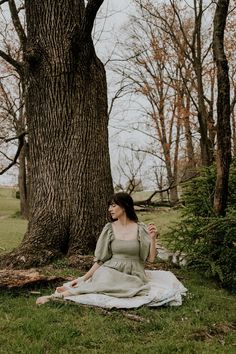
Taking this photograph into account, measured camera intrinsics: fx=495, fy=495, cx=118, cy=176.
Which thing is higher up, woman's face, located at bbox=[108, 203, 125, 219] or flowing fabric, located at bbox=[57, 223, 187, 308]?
woman's face, located at bbox=[108, 203, 125, 219]

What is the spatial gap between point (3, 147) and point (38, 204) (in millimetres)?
24909

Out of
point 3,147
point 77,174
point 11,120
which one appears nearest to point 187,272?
point 77,174

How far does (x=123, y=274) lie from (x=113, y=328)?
123cm

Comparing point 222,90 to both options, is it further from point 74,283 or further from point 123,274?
point 74,283

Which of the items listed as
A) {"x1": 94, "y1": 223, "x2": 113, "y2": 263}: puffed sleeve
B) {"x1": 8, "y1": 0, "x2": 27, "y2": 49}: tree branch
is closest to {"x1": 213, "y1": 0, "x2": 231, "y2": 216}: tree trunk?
{"x1": 94, "y1": 223, "x2": 113, "y2": 263}: puffed sleeve

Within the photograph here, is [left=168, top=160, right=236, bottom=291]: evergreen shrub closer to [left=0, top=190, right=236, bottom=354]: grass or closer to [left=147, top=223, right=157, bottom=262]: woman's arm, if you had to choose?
[left=147, top=223, right=157, bottom=262]: woman's arm

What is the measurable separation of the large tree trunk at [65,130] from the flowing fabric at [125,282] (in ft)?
4.50

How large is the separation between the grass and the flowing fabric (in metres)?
0.15

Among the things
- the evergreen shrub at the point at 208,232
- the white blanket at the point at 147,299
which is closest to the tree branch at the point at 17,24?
the evergreen shrub at the point at 208,232

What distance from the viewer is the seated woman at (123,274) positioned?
18.9 ft

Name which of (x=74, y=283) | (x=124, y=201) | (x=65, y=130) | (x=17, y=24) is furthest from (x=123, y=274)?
(x=17, y=24)

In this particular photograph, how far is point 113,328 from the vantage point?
A: 493cm

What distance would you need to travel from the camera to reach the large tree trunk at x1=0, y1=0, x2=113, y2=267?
778cm

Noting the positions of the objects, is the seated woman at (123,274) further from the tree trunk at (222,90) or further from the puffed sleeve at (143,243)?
the tree trunk at (222,90)
